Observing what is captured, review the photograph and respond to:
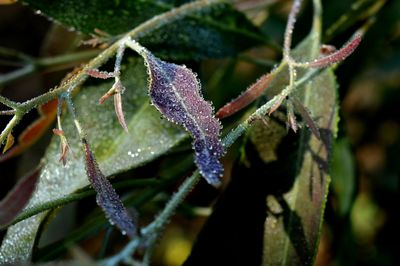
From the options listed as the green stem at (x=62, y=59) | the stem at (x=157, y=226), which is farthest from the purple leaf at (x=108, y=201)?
the green stem at (x=62, y=59)

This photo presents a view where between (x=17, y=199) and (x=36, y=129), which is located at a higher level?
(x=36, y=129)

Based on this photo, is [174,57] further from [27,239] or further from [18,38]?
[18,38]

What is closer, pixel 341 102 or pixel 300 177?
pixel 300 177

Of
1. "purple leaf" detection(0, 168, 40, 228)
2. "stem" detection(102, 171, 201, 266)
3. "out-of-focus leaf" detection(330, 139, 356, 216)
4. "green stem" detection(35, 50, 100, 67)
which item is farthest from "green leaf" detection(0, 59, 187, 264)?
"out-of-focus leaf" detection(330, 139, 356, 216)

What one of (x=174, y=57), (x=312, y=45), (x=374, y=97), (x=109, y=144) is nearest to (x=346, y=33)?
(x=312, y=45)

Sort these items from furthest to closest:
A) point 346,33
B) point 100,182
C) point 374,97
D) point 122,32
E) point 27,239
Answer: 1. point 374,97
2. point 346,33
3. point 122,32
4. point 27,239
5. point 100,182

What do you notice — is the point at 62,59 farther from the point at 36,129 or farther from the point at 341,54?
the point at 341,54

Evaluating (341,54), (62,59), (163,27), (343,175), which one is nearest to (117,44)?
(163,27)
